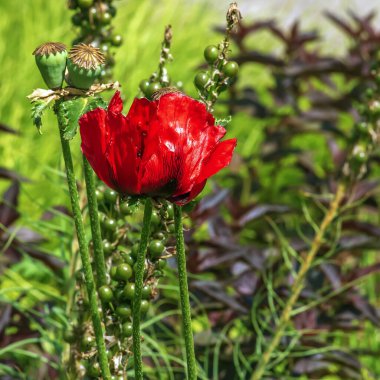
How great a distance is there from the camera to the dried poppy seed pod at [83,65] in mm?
722

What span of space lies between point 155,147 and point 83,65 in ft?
0.31

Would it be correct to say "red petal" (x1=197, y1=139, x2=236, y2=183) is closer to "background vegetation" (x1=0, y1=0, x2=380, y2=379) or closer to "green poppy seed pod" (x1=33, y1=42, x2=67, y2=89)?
"green poppy seed pod" (x1=33, y1=42, x2=67, y2=89)

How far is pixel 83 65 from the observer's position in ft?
2.37

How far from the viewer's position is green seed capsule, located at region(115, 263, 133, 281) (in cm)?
89

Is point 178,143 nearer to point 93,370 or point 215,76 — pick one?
point 215,76

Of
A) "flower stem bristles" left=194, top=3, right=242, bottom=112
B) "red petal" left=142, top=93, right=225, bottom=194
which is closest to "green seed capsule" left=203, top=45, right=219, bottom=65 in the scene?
"flower stem bristles" left=194, top=3, right=242, bottom=112

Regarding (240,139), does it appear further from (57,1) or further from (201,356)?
(201,356)

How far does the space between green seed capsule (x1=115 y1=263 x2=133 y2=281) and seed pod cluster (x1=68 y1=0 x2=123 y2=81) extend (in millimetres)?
Result: 345

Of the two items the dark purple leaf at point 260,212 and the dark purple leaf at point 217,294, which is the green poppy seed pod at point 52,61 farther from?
the dark purple leaf at point 260,212

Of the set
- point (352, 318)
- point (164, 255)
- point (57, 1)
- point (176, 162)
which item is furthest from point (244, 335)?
point (57, 1)

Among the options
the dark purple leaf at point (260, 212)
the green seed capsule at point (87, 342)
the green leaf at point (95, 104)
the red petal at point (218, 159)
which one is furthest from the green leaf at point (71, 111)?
the dark purple leaf at point (260, 212)

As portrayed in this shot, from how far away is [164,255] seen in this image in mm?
898

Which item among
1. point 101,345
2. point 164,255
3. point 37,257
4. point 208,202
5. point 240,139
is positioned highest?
point 240,139

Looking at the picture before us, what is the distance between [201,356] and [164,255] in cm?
58
